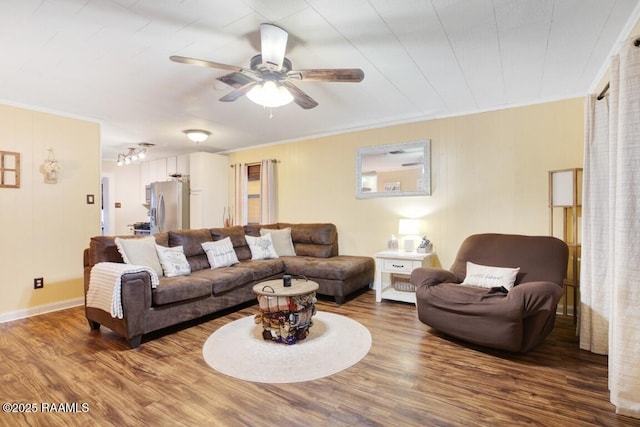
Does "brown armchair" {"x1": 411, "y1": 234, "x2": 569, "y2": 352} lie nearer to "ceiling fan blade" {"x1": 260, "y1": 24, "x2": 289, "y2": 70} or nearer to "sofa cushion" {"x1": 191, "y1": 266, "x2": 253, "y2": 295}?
"sofa cushion" {"x1": 191, "y1": 266, "x2": 253, "y2": 295}

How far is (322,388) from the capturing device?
2.04 m

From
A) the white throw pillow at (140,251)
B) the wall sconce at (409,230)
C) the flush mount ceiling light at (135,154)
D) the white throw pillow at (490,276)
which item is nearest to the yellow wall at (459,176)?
the wall sconce at (409,230)

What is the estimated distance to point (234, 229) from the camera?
177 inches

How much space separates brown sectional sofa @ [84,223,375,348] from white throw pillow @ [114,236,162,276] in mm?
A: 103

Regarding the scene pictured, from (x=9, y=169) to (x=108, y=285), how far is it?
2128 millimetres

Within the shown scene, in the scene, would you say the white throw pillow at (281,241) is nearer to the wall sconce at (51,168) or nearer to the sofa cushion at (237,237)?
the sofa cushion at (237,237)

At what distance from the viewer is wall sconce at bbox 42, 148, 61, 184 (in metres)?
3.67

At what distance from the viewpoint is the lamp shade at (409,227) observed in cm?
409

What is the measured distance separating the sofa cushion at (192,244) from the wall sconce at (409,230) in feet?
8.58

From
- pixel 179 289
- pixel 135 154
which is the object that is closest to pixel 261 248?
pixel 179 289

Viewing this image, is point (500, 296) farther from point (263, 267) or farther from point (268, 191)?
point (268, 191)

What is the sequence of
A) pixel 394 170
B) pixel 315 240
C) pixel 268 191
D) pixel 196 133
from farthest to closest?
pixel 268 191 → pixel 315 240 → pixel 196 133 → pixel 394 170

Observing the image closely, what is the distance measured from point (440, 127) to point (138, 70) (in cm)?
350

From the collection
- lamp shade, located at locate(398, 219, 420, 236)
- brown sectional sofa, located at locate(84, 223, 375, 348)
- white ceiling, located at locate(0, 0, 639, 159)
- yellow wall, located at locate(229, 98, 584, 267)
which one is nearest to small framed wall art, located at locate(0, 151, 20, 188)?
white ceiling, located at locate(0, 0, 639, 159)
